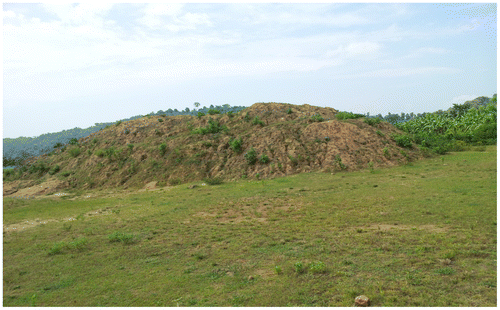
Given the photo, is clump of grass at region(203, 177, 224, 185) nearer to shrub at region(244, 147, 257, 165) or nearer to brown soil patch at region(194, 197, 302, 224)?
shrub at region(244, 147, 257, 165)

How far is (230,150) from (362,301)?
1893cm

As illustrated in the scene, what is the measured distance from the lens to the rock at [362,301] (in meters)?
4.81

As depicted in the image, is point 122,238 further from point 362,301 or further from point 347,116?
point 347,116

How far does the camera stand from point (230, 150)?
76.6ft

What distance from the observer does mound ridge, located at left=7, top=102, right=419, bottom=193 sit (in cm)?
2070

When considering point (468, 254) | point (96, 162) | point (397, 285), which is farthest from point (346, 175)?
point (96, 162)

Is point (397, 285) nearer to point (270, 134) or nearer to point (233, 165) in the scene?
point (233, 165)

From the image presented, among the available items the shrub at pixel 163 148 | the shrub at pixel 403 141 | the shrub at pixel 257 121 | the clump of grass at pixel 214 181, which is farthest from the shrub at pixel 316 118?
the shrub at pixel 163 148

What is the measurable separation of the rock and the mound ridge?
49.2 ft

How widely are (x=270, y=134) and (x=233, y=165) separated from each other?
3900 mm

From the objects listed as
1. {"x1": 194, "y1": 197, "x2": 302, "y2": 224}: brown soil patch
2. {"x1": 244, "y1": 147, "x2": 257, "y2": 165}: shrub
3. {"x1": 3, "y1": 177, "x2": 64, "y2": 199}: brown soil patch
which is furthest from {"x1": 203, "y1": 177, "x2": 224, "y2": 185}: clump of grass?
{"x1": 3, "y1": 177, "x2": 64, "y2": 199}: brown soil patch

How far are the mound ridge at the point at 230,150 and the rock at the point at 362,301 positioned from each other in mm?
14992

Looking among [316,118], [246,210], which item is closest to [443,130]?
[316,118]

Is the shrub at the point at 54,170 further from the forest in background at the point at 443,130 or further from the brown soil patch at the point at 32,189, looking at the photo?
the forest in background at the point at 443,130
